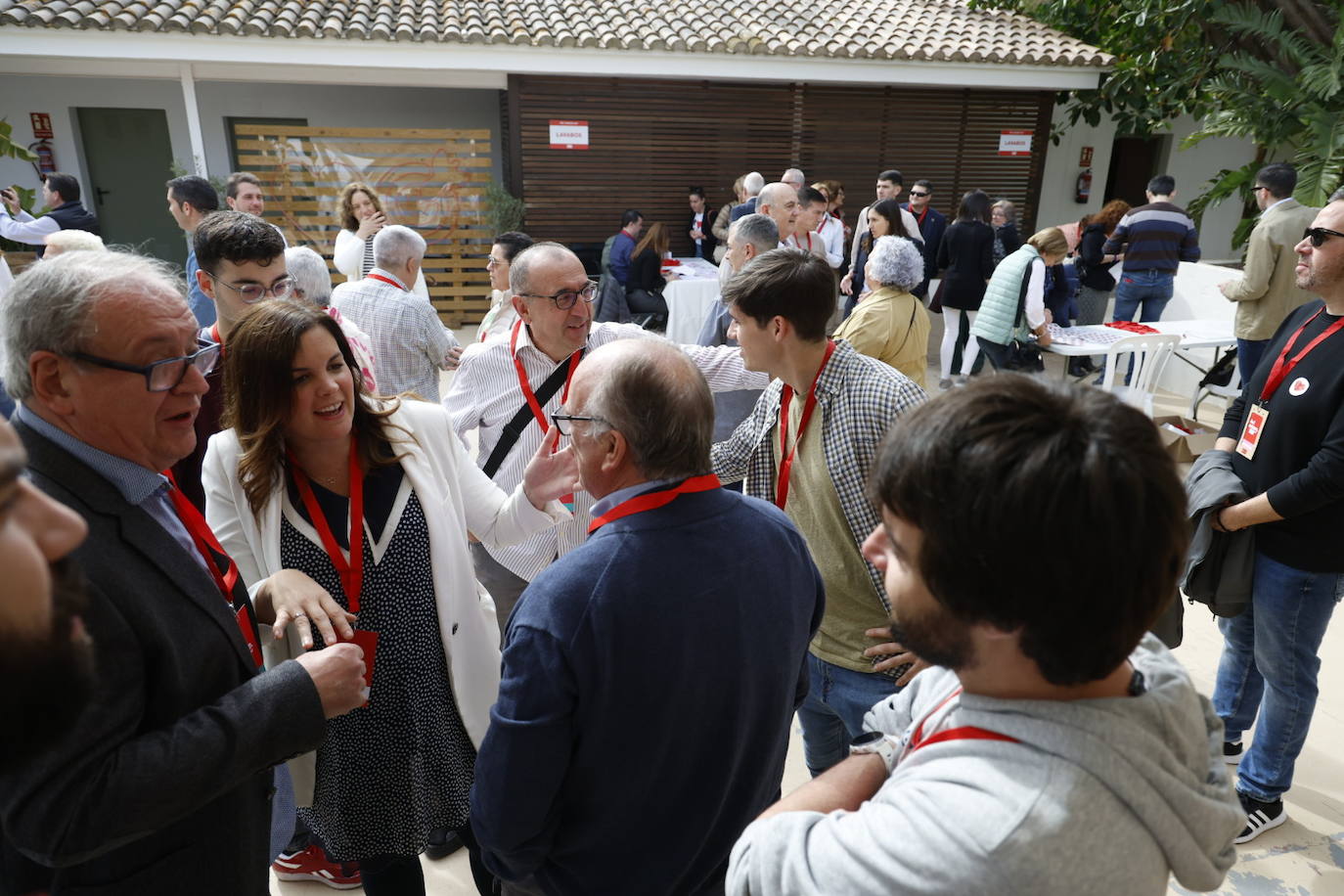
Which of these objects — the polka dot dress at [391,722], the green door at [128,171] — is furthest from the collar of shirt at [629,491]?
the green door at [128,171]

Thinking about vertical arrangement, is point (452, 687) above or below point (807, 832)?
below

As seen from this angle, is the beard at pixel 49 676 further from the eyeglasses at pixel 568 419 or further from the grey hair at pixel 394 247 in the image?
the grey hair at pixel 394 247

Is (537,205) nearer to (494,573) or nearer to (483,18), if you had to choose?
(483,18)

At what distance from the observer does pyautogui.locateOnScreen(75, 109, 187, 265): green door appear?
1105cm

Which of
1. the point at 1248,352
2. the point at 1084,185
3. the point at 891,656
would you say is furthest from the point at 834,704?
the point at 1084,185

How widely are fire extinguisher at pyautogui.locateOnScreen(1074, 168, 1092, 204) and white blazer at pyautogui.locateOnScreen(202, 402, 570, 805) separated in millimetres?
14024

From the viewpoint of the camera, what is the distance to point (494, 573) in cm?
280

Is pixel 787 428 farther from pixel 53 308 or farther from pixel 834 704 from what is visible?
pixel 53 308

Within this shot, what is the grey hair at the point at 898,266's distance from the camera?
395 centimetres

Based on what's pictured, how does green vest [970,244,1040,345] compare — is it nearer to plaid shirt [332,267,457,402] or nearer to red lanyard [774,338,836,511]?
plaid shirt [332,267,457,402]

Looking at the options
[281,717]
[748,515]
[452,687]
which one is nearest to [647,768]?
[748,515]

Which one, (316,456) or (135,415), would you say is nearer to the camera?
(135,415)

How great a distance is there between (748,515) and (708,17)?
1150 cm

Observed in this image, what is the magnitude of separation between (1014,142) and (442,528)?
41.0 feet
